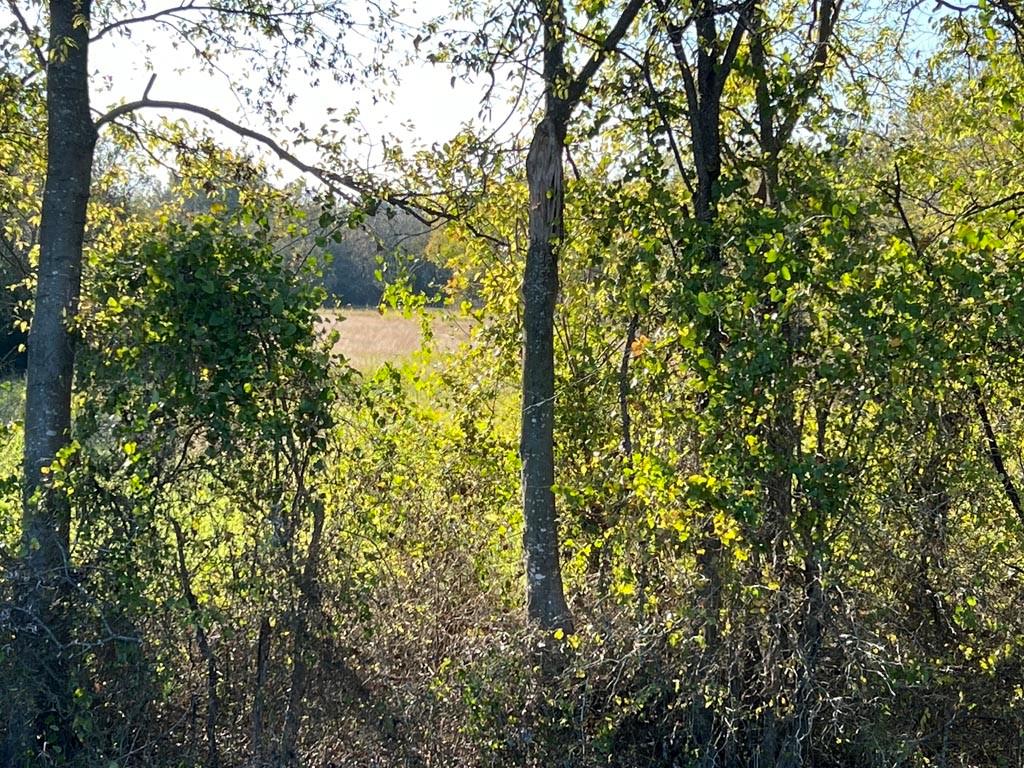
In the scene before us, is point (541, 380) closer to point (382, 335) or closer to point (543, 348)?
point (543, 348)

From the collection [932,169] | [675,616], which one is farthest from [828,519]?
[932,169]

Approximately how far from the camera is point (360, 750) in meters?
5.15

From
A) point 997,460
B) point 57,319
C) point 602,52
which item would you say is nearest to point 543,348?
point 602,52

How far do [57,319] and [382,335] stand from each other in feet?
34.8

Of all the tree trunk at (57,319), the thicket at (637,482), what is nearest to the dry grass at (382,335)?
the thicket at (637,482)

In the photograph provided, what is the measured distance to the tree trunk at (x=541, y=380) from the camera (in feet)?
17.8

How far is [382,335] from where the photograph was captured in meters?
16.0

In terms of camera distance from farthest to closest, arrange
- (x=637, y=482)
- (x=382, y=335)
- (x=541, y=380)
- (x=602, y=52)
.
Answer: (x=382, y=335)
(x=541, y=380)
(x=602, y=52)
(x=637, y=482)

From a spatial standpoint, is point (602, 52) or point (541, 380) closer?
point (602, 52)

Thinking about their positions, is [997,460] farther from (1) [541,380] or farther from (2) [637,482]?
(1) [541,380]

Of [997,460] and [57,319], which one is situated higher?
[57,319]

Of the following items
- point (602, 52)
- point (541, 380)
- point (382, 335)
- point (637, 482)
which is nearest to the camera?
point (637, 482)

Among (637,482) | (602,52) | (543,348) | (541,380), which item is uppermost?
(602,52)

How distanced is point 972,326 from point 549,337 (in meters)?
2.34
